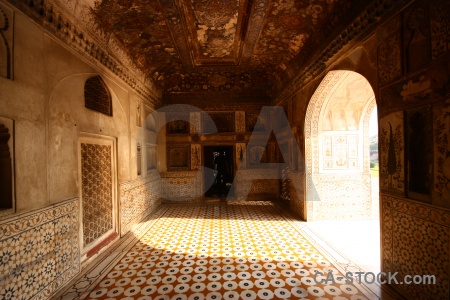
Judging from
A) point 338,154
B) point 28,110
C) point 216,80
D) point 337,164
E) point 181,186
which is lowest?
point 181,186

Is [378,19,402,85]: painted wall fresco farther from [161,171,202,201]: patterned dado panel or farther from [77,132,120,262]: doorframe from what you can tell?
[161,171,202,201]: patterned dado panel

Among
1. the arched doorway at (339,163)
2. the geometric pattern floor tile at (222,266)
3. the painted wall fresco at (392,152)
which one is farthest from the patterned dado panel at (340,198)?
the painted wall fresco at (392,152)

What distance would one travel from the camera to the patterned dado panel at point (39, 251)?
197 cm

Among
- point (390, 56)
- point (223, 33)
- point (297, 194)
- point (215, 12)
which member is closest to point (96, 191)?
point (215, 12)

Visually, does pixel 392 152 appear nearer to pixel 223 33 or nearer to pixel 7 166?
pixel 223 33

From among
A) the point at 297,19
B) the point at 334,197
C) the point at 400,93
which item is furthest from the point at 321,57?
the point at 334,197

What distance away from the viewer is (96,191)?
11.8 feet

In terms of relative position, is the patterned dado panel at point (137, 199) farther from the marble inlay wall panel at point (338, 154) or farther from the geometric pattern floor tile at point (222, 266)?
the marble inlay wall panel at point (338, 154)

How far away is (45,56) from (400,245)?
13.7 ft

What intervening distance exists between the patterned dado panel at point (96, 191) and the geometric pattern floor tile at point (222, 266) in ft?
2.05

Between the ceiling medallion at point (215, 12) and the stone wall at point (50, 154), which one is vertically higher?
the ceiling medallion at point (215, 12)

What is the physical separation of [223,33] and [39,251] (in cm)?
412

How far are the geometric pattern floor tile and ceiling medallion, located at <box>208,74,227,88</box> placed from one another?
405 centimetres

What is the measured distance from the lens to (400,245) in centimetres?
234
